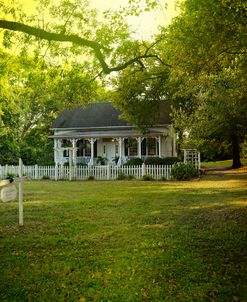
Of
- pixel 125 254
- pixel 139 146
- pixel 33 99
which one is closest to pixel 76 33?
pixel 125 254

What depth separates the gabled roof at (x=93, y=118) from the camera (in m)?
36.0

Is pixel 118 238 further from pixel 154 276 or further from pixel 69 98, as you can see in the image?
pixel 69 98

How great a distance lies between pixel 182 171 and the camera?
84.5 ft

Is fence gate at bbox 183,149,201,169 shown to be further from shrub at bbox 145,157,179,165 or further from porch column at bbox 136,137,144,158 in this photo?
porch column at bbox 136,137,144,158

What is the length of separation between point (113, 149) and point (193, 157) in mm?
9863

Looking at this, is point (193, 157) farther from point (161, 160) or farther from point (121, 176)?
point (121, 176)

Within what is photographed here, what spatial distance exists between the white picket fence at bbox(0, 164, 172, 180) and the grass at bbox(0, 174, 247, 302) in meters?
13.6

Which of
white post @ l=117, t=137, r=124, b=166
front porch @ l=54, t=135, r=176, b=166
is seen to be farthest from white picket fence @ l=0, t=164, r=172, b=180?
white post @ l=117, t=137, r=124, b=166

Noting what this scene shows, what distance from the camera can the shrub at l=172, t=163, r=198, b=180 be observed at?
84.5ft

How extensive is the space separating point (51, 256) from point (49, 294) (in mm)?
1816

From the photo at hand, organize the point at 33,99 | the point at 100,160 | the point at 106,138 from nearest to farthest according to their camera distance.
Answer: the point at 100,160 < the point at 106,138 < the point at 33,99

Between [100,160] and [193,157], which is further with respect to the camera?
[100,160]

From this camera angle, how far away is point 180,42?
1171 cm

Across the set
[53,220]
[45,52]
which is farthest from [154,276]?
[45,52]
